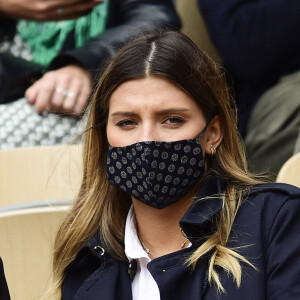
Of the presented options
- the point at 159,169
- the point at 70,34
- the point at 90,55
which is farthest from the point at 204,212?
the point at 70,34

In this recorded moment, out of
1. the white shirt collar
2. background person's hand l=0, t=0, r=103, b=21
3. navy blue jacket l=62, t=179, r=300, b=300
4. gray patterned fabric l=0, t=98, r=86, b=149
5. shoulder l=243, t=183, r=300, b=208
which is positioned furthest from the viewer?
background person's hand l=0, t=0, r=103, b=21

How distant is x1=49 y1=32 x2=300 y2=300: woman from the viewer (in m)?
2.06

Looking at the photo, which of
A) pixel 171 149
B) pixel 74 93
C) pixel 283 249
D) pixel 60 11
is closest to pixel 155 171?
pixel 171 149

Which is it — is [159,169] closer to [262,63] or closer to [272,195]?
[272,195]

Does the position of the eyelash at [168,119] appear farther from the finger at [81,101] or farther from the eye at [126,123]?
the finger at [81,101]

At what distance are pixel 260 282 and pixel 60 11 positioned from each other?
2.13 m

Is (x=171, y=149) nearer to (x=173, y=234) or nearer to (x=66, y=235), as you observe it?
(x=173, y=234)

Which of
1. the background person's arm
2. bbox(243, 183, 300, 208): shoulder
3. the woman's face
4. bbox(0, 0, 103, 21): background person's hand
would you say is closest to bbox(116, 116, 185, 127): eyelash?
the woman's face

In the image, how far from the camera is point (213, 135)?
2299mm

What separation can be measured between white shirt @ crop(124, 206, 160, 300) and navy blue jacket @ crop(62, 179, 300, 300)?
0.03m

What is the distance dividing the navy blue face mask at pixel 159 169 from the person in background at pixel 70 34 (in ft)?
4.26

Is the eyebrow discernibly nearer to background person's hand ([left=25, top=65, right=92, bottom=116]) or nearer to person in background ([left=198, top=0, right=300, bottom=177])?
background person's hand ([left=25, top=65, right=92, bottom=116])

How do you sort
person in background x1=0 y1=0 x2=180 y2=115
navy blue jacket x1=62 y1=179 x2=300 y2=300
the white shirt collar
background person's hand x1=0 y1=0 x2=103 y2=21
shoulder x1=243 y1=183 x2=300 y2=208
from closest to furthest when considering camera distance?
1. navy blue jacket x1=62 y1=179 x2=300 y2=300
2. shoulder x1=243 y1=183 x2=300 y2=208
3. the white shirt collar
4. person in background x1=0 y1=0 x2=180 y2=115
5. background person's hand x1=0 y1=0 x2=103 y2=21

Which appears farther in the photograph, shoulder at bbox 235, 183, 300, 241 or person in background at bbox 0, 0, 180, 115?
person in background at bbox 0, 0, 180, 115
